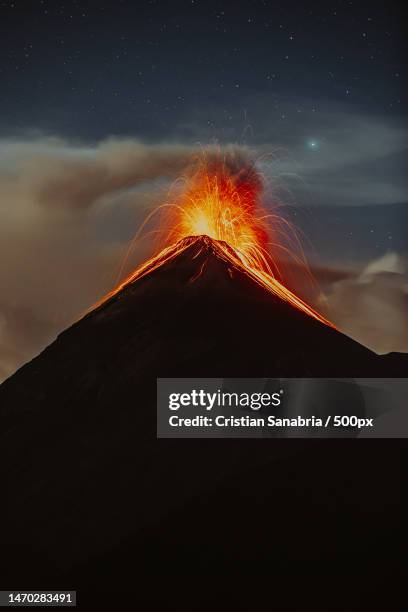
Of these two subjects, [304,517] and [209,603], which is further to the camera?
[304,517]

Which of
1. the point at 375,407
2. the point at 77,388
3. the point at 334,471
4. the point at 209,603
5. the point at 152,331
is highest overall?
the point at 152,331

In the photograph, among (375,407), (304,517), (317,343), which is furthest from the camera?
(317,343)

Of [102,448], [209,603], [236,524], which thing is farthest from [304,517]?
[102,448]

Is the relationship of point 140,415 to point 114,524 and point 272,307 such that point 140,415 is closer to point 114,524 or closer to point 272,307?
point 114,524

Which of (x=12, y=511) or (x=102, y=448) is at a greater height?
(x=102, y=448)

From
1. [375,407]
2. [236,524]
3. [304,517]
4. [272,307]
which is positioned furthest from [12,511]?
[272,307]

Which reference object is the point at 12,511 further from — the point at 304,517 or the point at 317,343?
the point at 317,343

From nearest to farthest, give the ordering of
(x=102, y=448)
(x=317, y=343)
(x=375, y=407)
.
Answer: (x=375, y=407)
(x=102, y=448)
(x=317, y=343)
